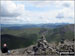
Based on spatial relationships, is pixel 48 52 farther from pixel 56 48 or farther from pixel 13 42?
pixel 13 42

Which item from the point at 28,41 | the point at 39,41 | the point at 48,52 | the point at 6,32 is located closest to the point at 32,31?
the point at 28,41

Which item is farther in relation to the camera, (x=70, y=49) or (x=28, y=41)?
(x=28, y=41)

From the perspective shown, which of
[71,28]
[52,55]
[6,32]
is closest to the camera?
[52,55]

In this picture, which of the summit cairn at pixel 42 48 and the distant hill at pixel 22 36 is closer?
the summit cairn at pixel 42 48

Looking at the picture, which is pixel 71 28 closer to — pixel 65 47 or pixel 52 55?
A: pixel 65 47

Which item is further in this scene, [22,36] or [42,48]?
[22,36]

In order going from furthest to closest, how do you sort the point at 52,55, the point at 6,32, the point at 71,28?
the point at 71,28 < the point at 6,32 < the point at 52,55

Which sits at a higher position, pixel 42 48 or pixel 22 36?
pixel 22 36

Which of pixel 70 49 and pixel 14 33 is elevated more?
pixel 14 33

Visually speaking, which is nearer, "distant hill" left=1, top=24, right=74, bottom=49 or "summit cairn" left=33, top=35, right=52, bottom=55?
"summit cairn" left=33, top=35, right=52, bottom=55

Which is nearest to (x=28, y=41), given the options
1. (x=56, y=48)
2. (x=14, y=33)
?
(x=14, y=33)
